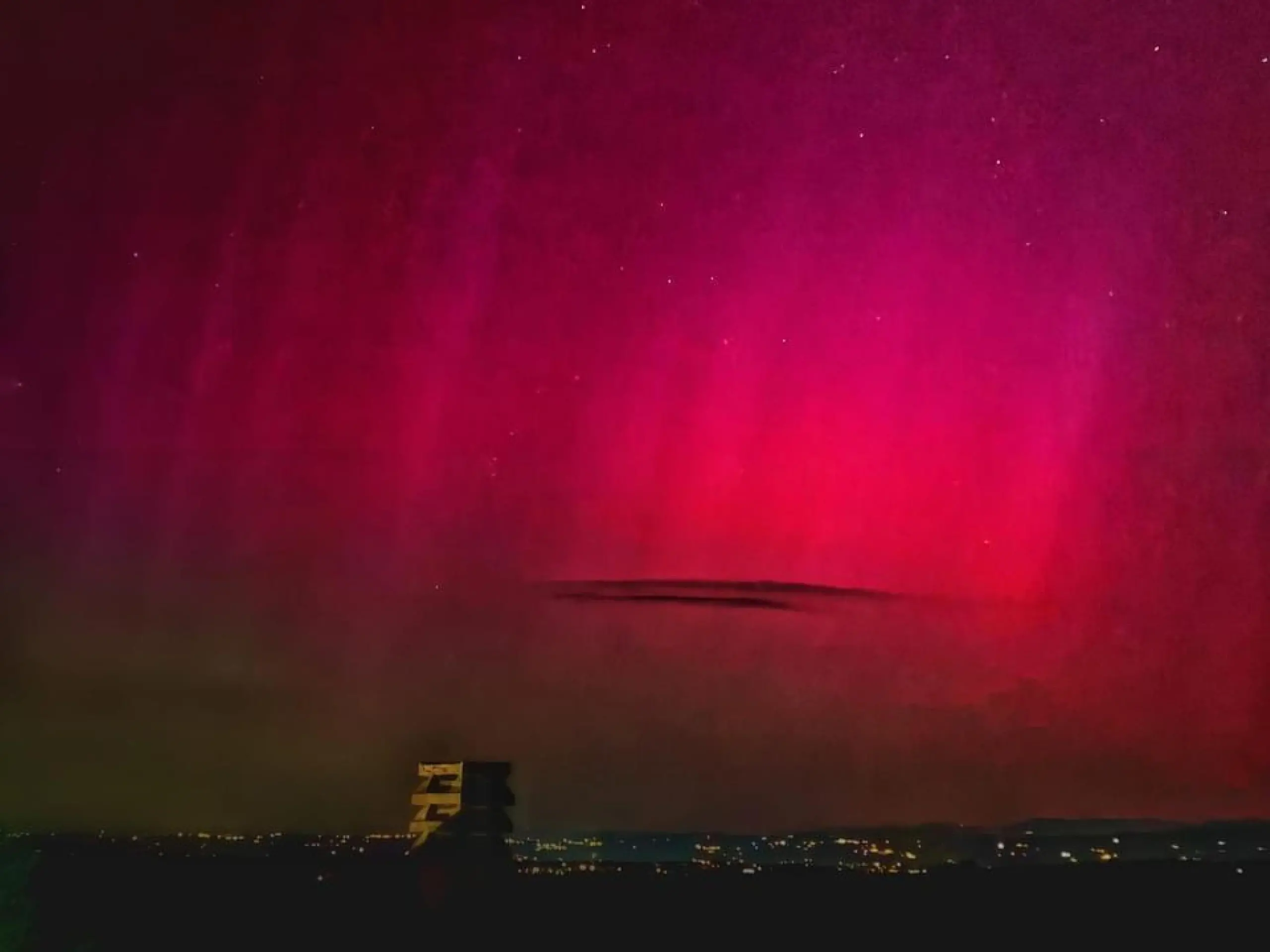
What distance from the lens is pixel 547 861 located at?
14.8 ft

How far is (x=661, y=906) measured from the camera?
4.87m

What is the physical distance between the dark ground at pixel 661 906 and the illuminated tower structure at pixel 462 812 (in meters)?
0.29

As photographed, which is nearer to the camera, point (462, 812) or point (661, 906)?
point (462, 812)

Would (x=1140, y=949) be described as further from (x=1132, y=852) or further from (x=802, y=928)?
(x=802, y=928)

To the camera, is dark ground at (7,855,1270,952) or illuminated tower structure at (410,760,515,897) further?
dark ground at (7,855,1270,952)

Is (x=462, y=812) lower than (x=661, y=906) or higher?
higher

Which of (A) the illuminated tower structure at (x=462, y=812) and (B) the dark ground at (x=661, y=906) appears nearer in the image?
(A) the illuminated tower structure at (x=462, y=812)

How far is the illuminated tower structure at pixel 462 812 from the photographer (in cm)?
388

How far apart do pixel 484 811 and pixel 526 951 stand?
21.2 inches

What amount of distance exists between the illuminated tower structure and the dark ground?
0.94ft

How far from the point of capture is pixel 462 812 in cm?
386

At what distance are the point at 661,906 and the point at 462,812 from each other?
145cm

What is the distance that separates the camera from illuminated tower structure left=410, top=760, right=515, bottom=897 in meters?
3.88

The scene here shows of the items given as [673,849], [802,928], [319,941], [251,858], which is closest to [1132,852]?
[802,928]
